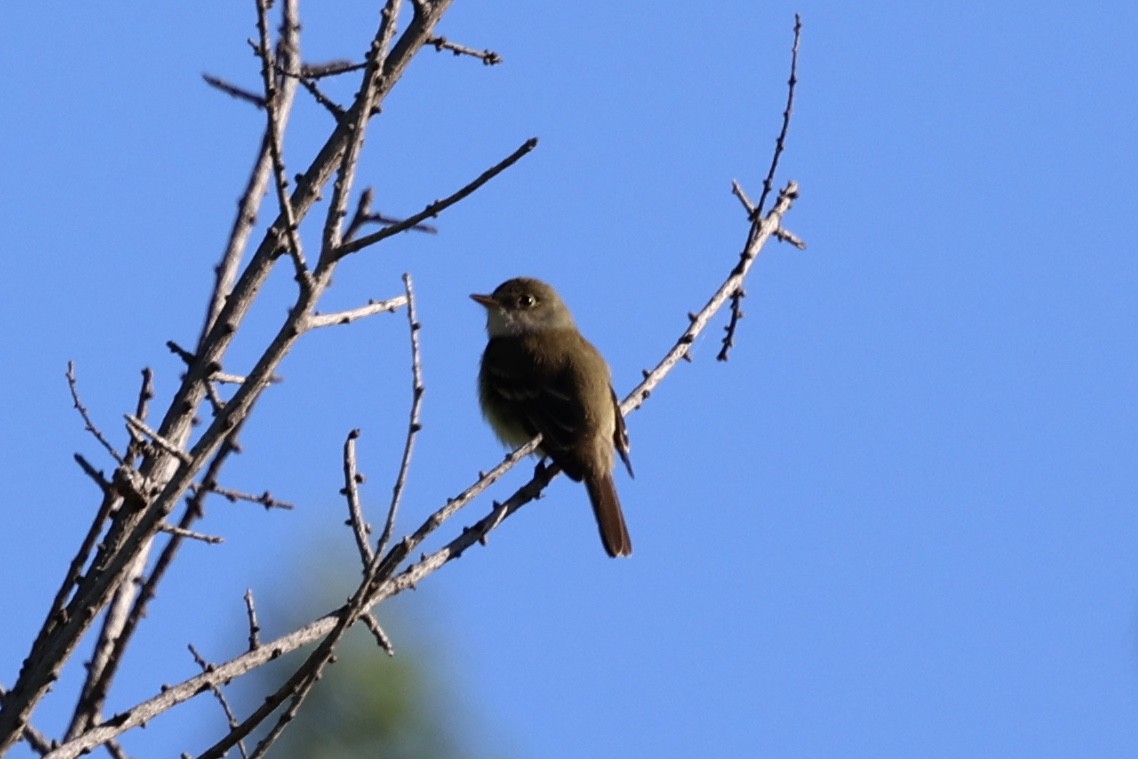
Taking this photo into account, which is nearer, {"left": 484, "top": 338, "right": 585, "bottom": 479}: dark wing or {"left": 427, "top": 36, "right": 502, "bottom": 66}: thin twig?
{"left": 427, "top": 36, "right": 502, "bottom": 66}: thin twig

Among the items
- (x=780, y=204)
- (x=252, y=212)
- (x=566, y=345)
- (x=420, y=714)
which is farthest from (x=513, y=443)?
(x=420, y=714)

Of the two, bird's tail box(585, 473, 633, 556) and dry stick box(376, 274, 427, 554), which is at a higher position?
bird's tail box(585, 473, 633, 556)

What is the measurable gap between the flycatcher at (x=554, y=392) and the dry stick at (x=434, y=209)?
415 centimetres

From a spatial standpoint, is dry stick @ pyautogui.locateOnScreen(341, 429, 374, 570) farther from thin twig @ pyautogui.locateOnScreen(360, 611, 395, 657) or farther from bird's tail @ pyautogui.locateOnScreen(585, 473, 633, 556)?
bird's tail @ pyautogui.locateOnScreen(585, 473, 633, 556)

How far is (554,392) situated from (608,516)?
0.96 metres

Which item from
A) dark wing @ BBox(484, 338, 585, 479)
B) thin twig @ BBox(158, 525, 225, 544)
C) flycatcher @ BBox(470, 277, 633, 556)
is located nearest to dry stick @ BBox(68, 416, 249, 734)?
thin twig @ BBox(158, 525, 225, 544)

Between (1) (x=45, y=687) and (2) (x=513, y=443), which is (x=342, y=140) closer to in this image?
(1) (x=45, y=687)

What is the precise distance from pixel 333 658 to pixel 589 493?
500 cm

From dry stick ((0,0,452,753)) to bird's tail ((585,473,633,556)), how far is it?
4.12 meters

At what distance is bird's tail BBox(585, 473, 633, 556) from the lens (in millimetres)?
9211

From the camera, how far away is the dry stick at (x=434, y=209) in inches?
162

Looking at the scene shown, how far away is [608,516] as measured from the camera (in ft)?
30.5

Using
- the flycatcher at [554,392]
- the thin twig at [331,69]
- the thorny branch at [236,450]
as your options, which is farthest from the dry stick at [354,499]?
the flycatcher at [554,392]

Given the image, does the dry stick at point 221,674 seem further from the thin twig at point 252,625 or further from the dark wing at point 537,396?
the dark wing at point 537,396
